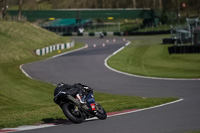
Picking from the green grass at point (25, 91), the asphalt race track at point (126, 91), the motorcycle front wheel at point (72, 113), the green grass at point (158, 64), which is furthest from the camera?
the green grass at point (158, 64)

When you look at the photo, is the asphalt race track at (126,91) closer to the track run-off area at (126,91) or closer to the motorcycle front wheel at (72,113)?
the track run-off area at (126,91)

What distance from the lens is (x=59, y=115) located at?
46.6ft

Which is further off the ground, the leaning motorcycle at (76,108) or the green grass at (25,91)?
the leaning motorcycle at (76,108)

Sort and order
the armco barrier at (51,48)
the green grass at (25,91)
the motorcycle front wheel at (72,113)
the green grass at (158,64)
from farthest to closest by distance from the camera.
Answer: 1. the armco barrier at (51,48)
2. the green grass at (158,64)
3. the green grass at (25,91)
4. the motorcycle front wheel at (72,113)

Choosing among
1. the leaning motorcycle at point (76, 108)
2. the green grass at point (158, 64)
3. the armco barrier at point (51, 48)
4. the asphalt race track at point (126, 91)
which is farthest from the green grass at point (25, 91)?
the green grass at point (158, 64)

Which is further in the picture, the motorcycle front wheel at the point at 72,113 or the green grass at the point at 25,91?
the green grass at the point at 25,91

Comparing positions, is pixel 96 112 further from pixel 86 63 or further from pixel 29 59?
pixel 29 59

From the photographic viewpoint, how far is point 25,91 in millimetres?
25406

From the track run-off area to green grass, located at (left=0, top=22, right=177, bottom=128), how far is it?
1.31 m

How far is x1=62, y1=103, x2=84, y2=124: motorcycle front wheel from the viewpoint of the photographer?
1211cm

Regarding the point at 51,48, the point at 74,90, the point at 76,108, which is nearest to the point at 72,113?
the point at 76,108

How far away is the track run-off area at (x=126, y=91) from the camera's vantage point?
37.9 ft

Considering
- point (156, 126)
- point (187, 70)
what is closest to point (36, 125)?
point (156, 126)

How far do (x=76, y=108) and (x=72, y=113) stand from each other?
0.20 m
